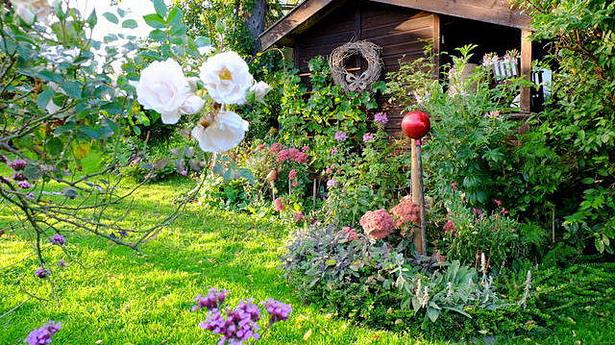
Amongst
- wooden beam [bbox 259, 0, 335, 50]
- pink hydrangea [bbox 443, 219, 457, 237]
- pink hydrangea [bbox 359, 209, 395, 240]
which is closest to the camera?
pink hydrangea [bbox 359, 209, 395, 240]

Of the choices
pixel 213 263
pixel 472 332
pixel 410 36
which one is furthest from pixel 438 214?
pixel 410 36

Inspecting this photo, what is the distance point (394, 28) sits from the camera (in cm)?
638

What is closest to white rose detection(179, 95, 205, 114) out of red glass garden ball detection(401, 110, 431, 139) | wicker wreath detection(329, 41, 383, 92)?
red glass garden ball detection(401, 110, 431, 139)

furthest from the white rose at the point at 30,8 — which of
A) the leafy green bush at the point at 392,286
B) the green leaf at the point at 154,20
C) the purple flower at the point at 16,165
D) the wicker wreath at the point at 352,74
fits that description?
the wicker wreath at the point at 352,74

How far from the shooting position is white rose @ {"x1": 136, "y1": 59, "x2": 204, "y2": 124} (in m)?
0.87

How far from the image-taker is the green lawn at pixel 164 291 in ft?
9.73

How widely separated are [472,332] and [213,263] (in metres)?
2.40

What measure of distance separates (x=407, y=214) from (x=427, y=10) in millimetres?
3104

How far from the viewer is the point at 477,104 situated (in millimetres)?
4062

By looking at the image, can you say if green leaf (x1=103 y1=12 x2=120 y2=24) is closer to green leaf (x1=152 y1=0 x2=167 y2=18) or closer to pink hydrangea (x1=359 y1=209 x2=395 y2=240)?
green leaf (x1=152 y1=0 x2=167 y2=18)

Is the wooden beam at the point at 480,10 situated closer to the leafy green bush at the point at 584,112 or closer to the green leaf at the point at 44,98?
the leafy green bush at the point at 584,112

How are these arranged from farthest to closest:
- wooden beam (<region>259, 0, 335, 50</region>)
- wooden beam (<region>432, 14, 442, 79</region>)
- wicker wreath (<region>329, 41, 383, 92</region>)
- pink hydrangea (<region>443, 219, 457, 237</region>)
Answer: wooden beam (<region>259, 0, 335, 50</region>), wicker wreath (<region>329, 41, 383, 92</region>), wooden beam (<region>432, 14, 442, 79</region>), pink hydrangea (<region>443, 219, 457, 237</region>)

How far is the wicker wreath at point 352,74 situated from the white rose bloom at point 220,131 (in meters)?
5.61

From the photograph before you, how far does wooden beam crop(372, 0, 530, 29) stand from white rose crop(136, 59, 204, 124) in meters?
4.25
